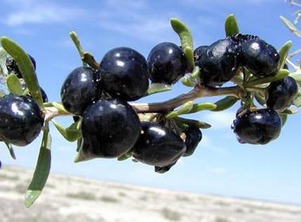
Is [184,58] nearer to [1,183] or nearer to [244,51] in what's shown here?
[244,51]

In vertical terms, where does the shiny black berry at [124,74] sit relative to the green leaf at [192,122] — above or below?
above

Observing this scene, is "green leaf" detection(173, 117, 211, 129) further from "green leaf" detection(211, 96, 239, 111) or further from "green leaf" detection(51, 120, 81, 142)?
"green leaf" detection(51, 120, 81, 142)

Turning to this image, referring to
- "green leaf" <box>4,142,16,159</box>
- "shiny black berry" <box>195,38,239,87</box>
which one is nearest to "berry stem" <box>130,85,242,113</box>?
"shiny black berry" <box>195,38,239,87</box>

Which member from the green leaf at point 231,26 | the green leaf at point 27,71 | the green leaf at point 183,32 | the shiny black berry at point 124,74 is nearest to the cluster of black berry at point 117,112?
the shiny black berry at point 124,74

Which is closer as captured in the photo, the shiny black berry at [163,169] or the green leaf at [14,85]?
the green leaf at [14,85]

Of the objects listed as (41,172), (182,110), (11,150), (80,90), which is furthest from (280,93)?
(11,150)

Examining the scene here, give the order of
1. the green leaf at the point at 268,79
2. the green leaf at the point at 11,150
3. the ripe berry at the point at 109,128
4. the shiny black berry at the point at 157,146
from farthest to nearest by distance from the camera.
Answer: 1. the green leaf at the point at 11,150
2. the green leaf at the point at 268,79
3. the shiny black berry at the point at 157,146
4. the ripe berry at the point at 109,128

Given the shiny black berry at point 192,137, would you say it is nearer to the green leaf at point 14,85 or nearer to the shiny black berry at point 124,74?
the shiny black berry at point 124,74
